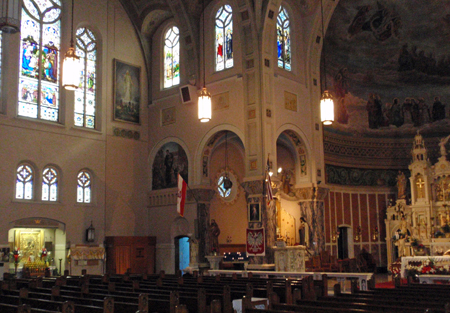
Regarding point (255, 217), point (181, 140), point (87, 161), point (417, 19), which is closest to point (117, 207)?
point (87, 161)

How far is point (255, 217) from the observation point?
1964cm

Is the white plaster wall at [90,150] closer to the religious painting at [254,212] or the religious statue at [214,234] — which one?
the religious statue at [214,234]

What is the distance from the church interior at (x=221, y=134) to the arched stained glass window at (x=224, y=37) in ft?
0.26

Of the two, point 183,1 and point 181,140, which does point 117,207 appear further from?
point 183,1

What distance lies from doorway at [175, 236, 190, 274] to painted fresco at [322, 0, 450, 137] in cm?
891

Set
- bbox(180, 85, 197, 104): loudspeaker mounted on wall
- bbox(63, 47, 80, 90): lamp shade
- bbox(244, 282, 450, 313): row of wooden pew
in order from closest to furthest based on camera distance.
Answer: bbox(244, 282, 450, 313): row of wooden pew < bbox(63, 47, 80, 90): lamp shade < bbox(180, 85, 197, 104): loudspeaker mounted on wall

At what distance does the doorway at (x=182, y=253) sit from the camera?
75.8ft

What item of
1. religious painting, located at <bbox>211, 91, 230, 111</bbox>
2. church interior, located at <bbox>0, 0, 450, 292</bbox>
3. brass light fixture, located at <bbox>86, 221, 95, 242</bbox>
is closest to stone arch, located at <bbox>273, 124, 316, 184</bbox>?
church interior, located at <bbox>0, 0, 450, 292</bbox>

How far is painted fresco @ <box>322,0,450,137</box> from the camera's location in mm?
24719

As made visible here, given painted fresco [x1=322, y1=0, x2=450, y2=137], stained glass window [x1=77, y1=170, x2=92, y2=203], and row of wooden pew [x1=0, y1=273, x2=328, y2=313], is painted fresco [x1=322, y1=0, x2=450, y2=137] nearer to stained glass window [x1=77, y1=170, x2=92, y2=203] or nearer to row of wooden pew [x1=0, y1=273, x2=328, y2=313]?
stained glass window [x1=77, y1=170, x2=92, y2=203]

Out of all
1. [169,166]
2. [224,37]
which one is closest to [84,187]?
[169,166]

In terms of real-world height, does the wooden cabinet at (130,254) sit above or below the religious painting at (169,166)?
below

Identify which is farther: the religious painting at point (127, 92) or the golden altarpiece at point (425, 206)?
the religious painting at point (127, 92)

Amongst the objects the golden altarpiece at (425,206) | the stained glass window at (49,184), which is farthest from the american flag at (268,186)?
the stained glass window at (49,184)
